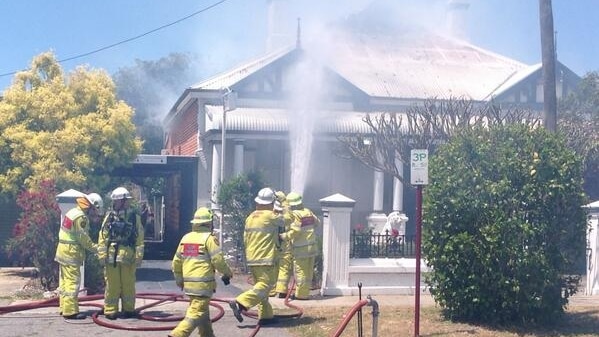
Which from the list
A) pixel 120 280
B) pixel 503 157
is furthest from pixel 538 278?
pixel 120 280

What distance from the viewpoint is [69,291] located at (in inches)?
401

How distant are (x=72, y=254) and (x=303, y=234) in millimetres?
3379

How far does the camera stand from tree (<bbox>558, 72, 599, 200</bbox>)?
19141 mm

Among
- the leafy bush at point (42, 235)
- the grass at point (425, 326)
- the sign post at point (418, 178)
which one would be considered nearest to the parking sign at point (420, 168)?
the sign post at point (418, 178)

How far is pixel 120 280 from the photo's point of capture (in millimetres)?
10172

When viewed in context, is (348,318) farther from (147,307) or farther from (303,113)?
(303,113)

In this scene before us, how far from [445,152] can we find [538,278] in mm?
1901

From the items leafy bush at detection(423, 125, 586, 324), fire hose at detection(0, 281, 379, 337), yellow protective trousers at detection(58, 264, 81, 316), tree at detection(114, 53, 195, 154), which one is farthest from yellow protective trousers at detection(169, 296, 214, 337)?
tree at detection(114, 53, 195, 154)

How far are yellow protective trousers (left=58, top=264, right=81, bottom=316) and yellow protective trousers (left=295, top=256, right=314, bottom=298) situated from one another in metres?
3.26

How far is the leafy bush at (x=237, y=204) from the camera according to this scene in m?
15.8

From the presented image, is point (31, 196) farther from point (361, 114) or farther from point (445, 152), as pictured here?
point (361, 114)

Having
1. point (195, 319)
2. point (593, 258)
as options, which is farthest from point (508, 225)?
point (593, 258)

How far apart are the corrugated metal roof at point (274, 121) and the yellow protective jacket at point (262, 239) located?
10053 mm

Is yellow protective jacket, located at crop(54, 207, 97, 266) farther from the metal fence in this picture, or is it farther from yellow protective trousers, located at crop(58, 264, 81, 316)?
the metal fence
